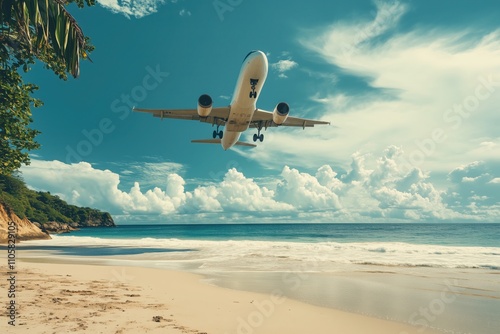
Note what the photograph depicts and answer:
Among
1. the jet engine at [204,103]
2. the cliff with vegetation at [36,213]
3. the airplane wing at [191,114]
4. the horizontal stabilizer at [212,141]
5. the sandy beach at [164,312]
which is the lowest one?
the sandy beach at [164,312]

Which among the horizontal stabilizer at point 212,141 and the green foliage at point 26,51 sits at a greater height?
the horizontal stabilizer at point 212,141

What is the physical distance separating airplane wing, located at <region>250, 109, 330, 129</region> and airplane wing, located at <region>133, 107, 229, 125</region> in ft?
7.18

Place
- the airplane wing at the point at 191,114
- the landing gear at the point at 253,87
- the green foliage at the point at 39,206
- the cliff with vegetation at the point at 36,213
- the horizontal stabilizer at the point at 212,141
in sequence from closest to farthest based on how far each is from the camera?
1. the landing gear at the point at 253,87
2. the airplane wing at the point at 191,114
3. the horizontal stabilizer at the point at 212,141
4. the cliff with vegetation at the point at 36,213
5. the green foliage at the point at 39,206

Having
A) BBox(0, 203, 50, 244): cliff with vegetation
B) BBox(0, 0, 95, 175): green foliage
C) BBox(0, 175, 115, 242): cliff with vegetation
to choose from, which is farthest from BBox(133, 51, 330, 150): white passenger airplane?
BBox(0, 175, 115, 242): cliff with vegetation

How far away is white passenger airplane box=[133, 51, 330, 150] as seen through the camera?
18.8 meters

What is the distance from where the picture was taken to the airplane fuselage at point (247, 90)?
18.5m

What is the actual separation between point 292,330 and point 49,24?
314 inches

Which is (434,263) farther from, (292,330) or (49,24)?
(49,24)

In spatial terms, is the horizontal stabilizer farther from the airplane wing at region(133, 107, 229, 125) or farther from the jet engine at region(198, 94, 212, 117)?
the jet engine at region(198, 94, 212, 117)

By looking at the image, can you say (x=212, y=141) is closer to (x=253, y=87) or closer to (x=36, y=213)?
(x=253, y=87)

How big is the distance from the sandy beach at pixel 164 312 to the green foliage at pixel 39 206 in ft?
131

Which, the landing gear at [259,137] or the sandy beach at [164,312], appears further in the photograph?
the landing gear at [259,137]

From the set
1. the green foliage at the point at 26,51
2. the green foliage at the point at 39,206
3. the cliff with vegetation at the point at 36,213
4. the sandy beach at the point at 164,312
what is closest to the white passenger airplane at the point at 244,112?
the green foliage at the point at 26,51

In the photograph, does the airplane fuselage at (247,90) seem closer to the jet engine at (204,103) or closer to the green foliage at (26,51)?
the jet engine at (204,103)
